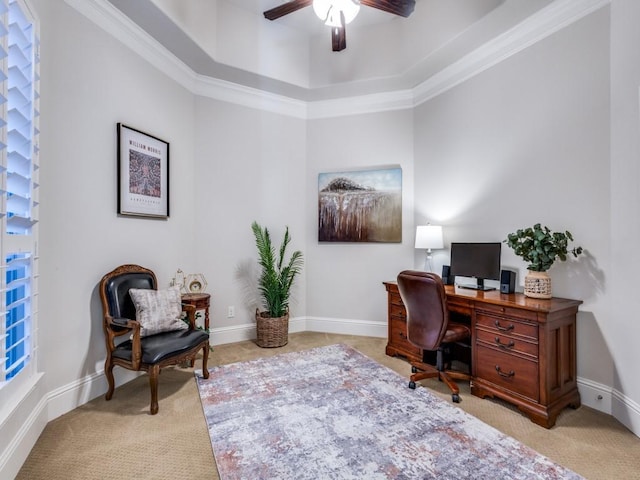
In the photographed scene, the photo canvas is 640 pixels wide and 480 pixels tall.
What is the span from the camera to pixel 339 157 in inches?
167

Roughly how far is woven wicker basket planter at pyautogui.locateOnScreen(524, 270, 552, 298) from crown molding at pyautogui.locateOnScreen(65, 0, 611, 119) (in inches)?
76.2

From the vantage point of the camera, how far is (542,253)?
7.85ft

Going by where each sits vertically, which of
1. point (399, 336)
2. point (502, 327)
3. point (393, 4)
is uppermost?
point (393, 4)

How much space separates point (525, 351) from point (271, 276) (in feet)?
8.23

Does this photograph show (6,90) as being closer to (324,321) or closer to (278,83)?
(278,83)

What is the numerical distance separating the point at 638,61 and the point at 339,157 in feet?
9.28

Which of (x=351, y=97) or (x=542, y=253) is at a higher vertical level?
(x=351, y=97)

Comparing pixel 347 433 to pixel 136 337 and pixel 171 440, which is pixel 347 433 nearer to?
pixel 171 440

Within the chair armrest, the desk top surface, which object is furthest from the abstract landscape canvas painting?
the chair armrest

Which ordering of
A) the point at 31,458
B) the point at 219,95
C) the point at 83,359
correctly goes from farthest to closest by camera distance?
the point at 219,95
the point at 83,359
the point at 31,458

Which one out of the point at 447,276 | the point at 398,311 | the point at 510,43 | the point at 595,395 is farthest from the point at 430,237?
the point at 510,43

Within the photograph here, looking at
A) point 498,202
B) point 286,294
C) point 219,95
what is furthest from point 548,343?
point 219,95

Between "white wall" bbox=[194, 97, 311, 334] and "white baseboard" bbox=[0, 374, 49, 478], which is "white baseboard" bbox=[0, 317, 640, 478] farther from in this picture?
"white wall" bbox=[194, 97, 311, 334]

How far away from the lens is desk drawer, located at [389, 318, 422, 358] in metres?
3.23
